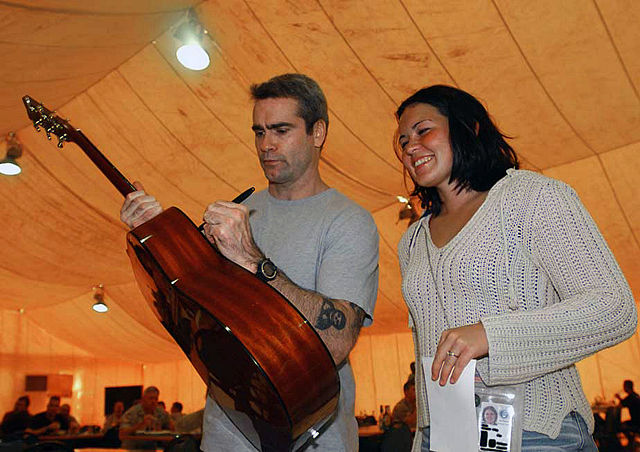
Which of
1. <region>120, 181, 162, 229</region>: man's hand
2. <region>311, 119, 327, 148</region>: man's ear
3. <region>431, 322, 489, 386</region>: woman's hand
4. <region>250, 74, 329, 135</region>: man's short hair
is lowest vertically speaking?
<region>431, 322, 489, 386</region>: woman's hand

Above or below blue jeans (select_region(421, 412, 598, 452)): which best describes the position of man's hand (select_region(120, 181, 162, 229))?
above

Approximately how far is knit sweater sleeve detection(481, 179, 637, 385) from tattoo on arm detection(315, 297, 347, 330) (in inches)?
16.0

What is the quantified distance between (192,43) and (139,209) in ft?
14.3

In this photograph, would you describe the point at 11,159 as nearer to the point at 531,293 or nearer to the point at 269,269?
the point at 269,269

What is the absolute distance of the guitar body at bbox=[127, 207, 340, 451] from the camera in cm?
118

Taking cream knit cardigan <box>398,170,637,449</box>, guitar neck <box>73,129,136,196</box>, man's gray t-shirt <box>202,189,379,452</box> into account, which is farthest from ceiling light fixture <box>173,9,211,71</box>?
cream knit cardigan <box>398,170,637,449</box>

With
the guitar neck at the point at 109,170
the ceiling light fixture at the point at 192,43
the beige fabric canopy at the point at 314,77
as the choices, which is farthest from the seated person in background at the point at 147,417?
the guitar neck at the point at 109,170

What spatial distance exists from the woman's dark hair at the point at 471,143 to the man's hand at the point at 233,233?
500 millimetres

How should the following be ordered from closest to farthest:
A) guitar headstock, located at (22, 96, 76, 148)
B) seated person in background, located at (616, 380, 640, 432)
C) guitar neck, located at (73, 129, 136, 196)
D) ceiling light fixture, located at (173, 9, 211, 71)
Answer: guitar neck, located at (73, 129, 136, 196), guitar headstock, located at (22, 96, 76, 148), ceiling light fixture, located at (173, 9, 211, 71), seated person in background, located at (616, 380, 640, 432)

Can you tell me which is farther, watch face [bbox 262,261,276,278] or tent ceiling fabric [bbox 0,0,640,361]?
tent ceiling fabric [bbox 0,0,640,361]

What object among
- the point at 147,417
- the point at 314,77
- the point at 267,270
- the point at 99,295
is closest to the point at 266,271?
the point at 267,270

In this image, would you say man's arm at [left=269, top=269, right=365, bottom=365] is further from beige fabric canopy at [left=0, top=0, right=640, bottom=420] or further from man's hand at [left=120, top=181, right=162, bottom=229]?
beige fabric canopy at [left=0, top=0, right=640, bottom=420]

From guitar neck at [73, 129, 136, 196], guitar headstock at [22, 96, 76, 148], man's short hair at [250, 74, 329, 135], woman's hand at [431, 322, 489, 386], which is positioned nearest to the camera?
woman's hand at [431, 322, 489, 386]

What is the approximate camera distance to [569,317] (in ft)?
3.83
